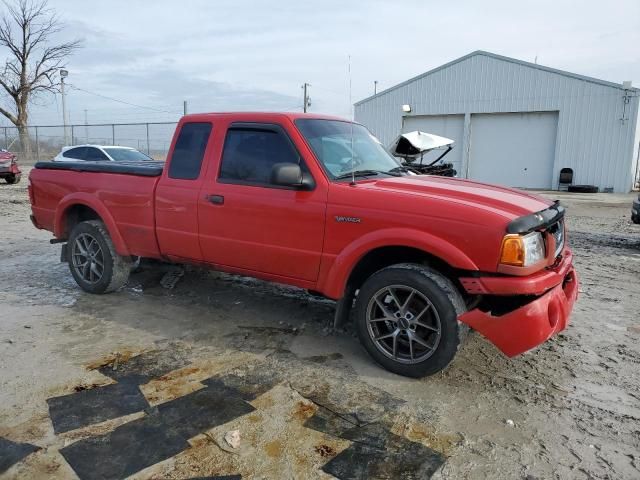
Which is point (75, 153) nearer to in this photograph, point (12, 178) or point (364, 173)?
point (12, 178)

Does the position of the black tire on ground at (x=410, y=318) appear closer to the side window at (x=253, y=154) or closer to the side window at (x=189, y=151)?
the side window at (x=253, y=154)

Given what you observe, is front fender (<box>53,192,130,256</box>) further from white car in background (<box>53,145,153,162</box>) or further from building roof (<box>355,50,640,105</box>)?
building roof (<box>355,50,640,105</box>)

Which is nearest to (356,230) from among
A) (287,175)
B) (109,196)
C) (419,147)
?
(287,175)

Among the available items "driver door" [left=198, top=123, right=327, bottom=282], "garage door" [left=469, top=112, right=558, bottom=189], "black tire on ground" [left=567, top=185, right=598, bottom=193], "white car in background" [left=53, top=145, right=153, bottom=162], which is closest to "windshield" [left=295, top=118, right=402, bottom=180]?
"driver door" [left=198, top=123, right=327, bottom=282]

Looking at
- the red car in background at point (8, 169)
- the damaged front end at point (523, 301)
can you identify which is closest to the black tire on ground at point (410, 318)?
the damaged front end at point (523, 301)

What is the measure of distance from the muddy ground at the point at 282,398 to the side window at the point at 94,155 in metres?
8.77

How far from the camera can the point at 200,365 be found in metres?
3.73

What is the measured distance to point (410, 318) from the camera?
3551 mm

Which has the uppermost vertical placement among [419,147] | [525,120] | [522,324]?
[525,120]

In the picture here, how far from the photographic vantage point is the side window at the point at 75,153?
45.4 feet

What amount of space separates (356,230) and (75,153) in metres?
12.8

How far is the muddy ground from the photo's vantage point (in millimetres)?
2607

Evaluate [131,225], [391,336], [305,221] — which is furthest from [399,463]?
[131,225]

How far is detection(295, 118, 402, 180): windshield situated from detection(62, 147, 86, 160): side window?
37.8ft
